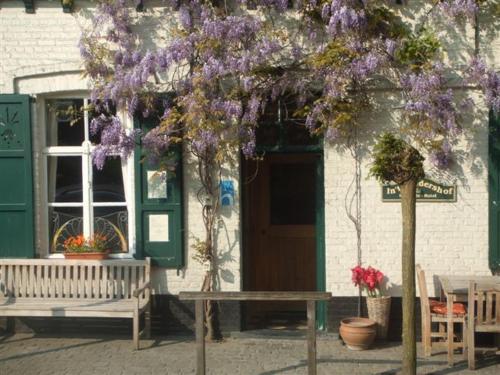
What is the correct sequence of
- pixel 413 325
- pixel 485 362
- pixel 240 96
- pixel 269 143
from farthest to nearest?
1. pixel 269 143
2. pixel 240 96
3. pixel 485 362
4. pixel 413 325

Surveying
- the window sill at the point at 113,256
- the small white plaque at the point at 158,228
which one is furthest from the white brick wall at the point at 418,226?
the window sill at the point at 113,256

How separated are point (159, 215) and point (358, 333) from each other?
2608mm

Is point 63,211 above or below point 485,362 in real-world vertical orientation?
above

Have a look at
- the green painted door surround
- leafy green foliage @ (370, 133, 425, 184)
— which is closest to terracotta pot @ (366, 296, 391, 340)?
the green painted door surround

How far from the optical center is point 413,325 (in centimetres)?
642

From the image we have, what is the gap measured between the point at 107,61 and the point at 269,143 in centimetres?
209

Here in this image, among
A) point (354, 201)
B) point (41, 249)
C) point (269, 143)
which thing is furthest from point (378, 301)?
point (41, 249)

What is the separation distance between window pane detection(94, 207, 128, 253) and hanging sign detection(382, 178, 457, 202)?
307 centimetres

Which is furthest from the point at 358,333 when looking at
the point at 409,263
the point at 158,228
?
the point at 158,228

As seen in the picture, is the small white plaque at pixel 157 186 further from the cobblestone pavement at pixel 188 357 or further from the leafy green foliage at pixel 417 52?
the leafy green foliage at pixel 417 52

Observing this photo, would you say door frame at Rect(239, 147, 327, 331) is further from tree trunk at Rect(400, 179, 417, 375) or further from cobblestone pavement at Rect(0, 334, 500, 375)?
tree trunk at Rect(400, 179, 417, 375)

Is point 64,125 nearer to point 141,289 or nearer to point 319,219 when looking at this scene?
point 141,289

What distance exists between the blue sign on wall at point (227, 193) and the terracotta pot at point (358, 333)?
1.87 m

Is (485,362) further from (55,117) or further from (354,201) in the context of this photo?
(55,117)
